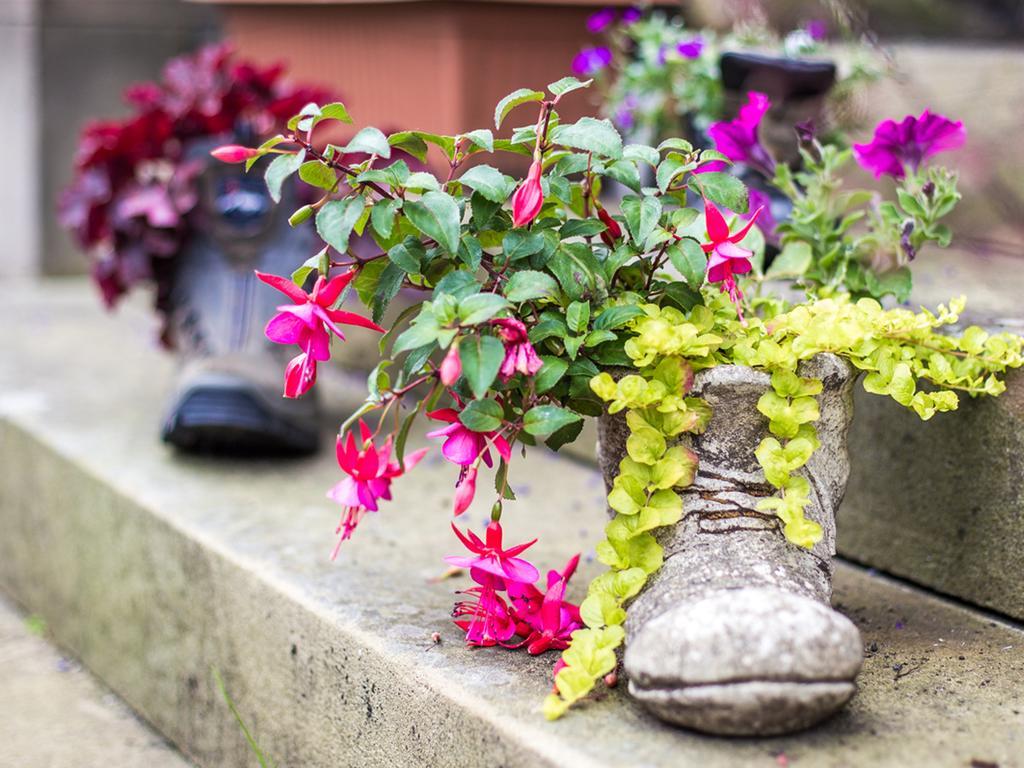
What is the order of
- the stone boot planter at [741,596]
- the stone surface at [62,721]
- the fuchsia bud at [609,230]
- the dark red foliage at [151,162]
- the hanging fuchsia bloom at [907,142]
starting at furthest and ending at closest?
the dark red foliage at [151,162] < the stone surface at [62,721] < the hanging fuchsia bloom at [907,142] < the fuchsia bud at [609,230] < the stone boot planter at [741,596]

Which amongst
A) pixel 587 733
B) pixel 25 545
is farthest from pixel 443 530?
pixel 25 545

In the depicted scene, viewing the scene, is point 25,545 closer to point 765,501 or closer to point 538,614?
point 538,614

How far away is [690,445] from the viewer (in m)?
1.15

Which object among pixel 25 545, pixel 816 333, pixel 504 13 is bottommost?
pixel 25 545

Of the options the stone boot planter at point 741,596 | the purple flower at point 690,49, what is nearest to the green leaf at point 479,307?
the stone boot planter at point 741,596

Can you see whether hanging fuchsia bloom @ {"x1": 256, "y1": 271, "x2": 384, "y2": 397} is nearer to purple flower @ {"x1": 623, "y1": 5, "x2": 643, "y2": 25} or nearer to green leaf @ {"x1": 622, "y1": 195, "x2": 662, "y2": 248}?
green leaf @ {"x1": 622, "y1": 195, "x2": 662, "y2": 248}

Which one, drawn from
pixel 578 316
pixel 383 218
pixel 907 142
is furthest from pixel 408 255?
pixel 907 142

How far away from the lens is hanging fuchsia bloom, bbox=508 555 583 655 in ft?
3.87

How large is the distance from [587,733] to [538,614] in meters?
0.22

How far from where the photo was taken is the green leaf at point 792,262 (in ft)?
4.48

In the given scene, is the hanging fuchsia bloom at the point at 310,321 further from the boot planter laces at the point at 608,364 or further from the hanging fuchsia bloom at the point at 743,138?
the hanging fuchsia bloom at the point at 743,138

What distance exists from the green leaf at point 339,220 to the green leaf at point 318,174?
0.14ft

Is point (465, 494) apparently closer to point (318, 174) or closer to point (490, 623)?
point (490, 623)

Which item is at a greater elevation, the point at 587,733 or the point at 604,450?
the point at 604,450
